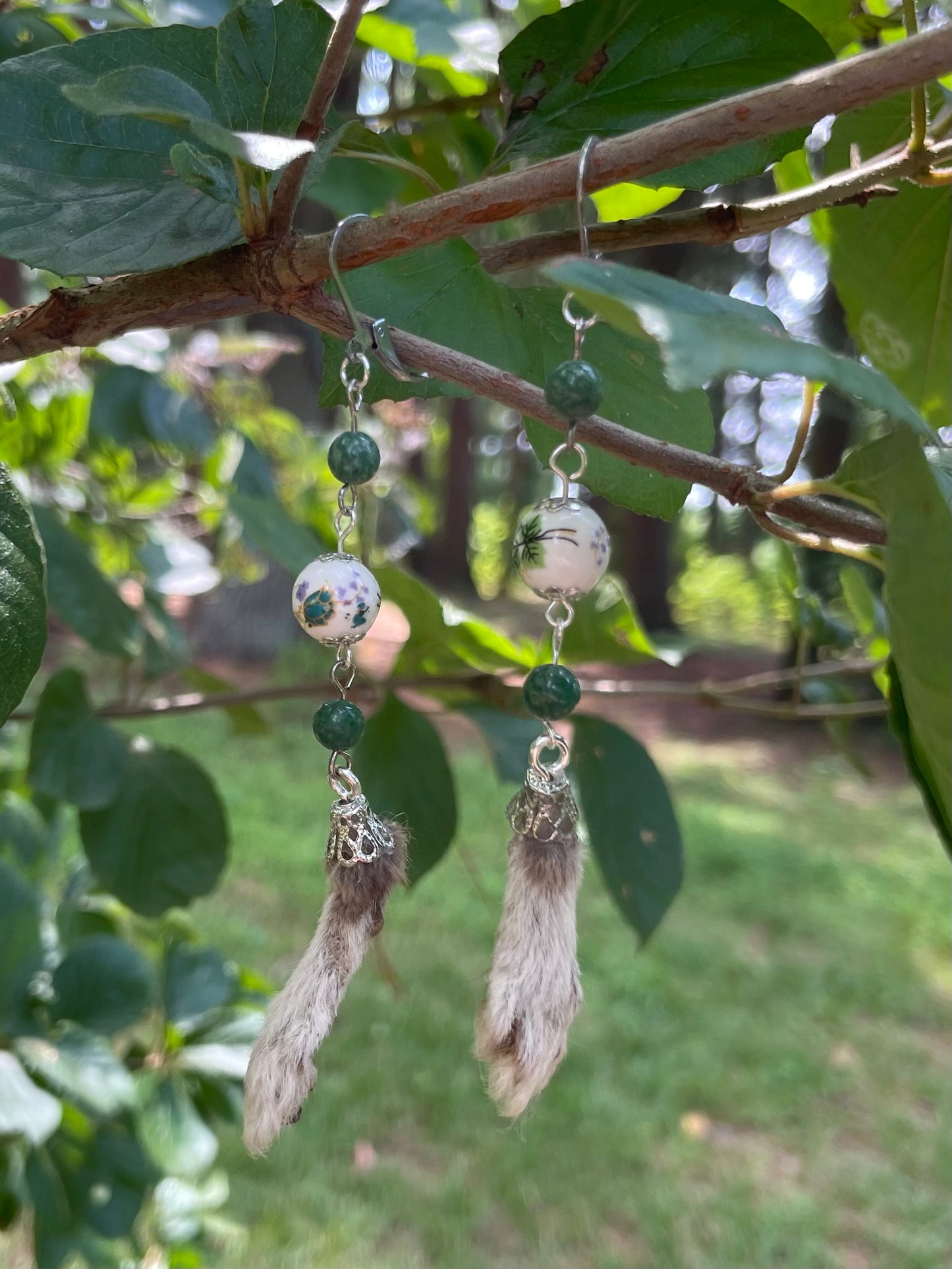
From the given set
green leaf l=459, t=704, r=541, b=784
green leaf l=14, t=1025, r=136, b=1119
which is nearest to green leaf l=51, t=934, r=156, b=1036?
green leaf l=14, t=1025, r=136, b=1119

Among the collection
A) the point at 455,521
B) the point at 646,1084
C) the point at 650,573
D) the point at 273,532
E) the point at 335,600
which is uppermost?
the point at 335,600

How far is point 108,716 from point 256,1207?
0.87 meters

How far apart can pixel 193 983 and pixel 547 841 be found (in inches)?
25.6

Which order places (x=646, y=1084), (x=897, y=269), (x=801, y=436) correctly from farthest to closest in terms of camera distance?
(x=646, y=1084) < (x=897, y=269) < (x=801, y=436)

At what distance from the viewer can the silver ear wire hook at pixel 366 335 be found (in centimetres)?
35

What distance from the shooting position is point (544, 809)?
0.38m

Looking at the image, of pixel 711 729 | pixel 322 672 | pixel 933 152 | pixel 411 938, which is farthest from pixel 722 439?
pixel 933 152

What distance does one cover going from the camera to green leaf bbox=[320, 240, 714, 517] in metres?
0.45

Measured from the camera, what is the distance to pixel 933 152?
0.39m

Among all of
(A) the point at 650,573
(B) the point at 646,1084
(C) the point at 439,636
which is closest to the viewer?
(C) the point at 439,636

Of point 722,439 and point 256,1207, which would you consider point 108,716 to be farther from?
point 722,439

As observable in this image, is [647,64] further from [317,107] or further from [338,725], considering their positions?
[338,725]

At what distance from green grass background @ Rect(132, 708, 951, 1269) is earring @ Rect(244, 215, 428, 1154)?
33cm

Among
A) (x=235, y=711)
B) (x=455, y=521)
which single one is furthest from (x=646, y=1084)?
(x=455, y=521)
